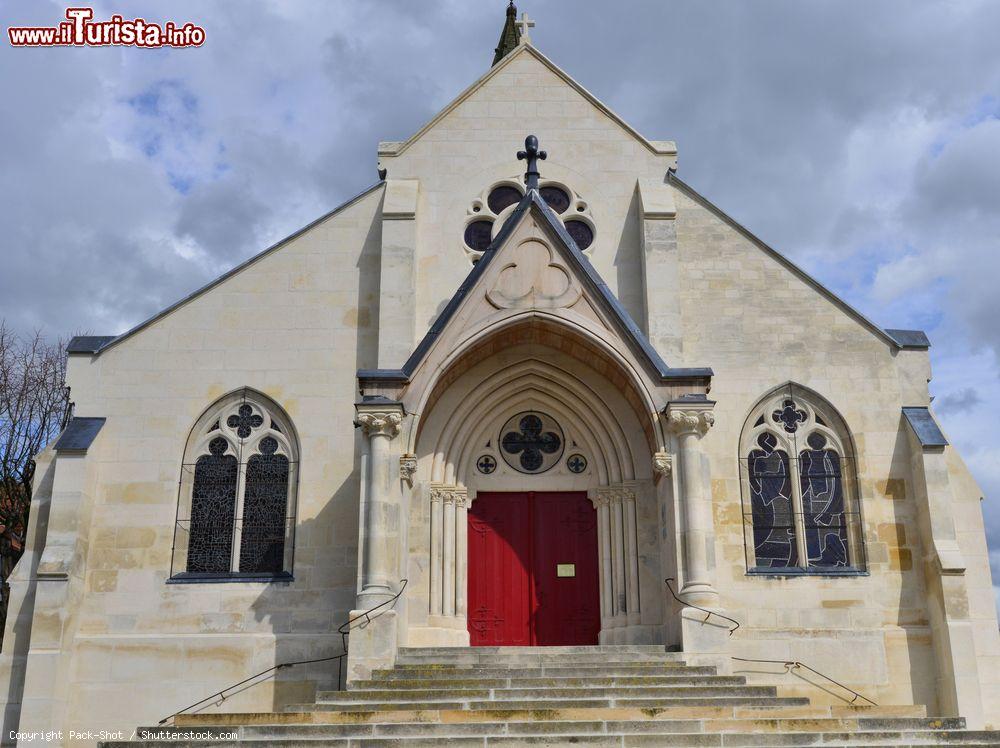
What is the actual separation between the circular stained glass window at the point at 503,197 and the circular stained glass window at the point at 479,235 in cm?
37

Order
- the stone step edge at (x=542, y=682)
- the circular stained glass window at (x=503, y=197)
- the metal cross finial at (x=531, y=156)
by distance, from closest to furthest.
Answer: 1. the stone step edge at (x=542, y=682)
2. the metal cross finial at (x=531, y=156)
3. the circular stained glass window at (x=503, y=197)

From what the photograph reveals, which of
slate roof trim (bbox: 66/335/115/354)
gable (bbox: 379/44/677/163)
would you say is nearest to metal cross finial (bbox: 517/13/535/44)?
gable (bbox: 379/44/677/163)

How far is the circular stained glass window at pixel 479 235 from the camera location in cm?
1778

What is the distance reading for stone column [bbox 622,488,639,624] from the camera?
51.4 ft

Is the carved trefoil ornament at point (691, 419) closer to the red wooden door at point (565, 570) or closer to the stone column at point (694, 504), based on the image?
the stone column at point (694, 504)

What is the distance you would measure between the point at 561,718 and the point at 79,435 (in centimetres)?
879

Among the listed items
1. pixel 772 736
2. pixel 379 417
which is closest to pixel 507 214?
pixel 379 417

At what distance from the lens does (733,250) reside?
17.4m

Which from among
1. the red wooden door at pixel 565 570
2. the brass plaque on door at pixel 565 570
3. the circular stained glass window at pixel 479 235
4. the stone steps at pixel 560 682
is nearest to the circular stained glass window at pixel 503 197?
the circular stained glass window at pixel 479 235

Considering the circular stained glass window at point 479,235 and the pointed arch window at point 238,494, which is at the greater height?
the circular stained glass window at point 479,235

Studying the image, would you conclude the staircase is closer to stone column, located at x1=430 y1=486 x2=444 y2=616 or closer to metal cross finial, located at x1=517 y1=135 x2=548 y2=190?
stone column, located at x1=430 y1=486 x2=444 y2=616

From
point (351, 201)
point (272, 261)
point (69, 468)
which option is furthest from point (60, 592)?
point (351, 201)

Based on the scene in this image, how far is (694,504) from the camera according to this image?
14445mm

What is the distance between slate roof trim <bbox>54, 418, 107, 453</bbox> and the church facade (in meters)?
0.06
